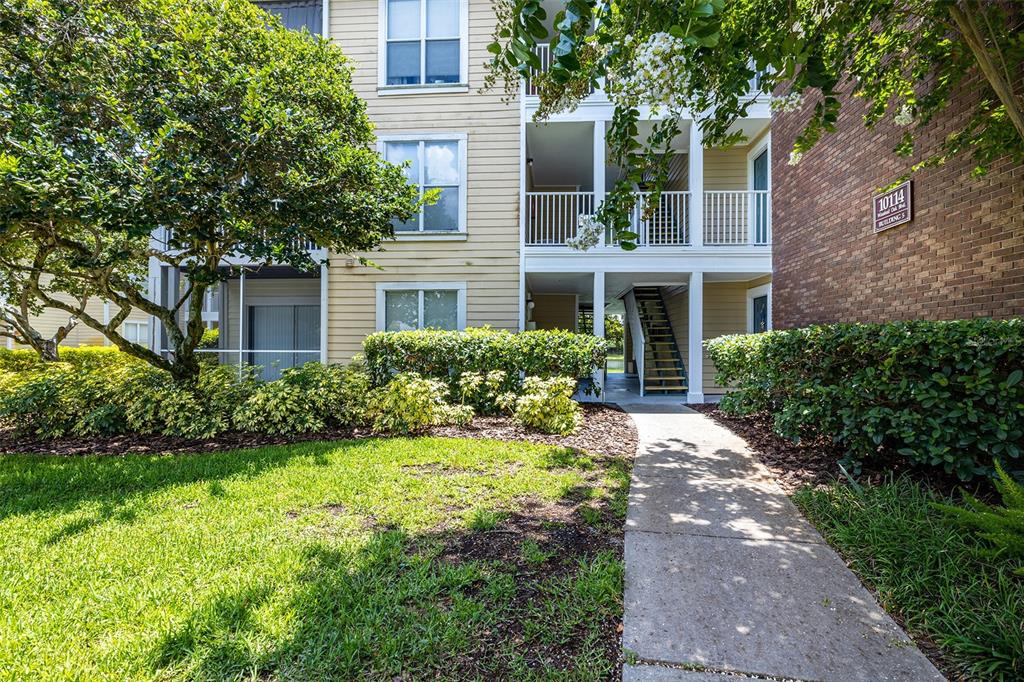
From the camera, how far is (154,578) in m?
2.41

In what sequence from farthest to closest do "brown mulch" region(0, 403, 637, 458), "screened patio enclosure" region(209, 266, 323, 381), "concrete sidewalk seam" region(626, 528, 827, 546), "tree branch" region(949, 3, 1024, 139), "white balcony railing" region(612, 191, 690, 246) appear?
1. "screened patio enclosure" region(209, 266, 323, 381)
2. "white balcony railing" region(612, 191, 690, 246)
3. "brown mulch" region(0, 403, 637, 458)
4. "tree branch" region(949, 3, 1024, 139)
5. "concrete sidewalk seam" region(626, 528, 827, 546)

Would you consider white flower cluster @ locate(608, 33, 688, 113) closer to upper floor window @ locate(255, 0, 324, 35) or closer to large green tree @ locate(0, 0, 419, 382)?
large green tree @ locate(0, 0, 419, 382)

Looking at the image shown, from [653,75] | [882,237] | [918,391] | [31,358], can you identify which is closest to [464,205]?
[653,75]

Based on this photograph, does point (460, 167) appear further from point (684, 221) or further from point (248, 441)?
point (248, 441)

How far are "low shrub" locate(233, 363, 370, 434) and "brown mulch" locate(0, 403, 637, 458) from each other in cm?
15

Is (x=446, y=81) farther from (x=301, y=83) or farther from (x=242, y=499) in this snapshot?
(x=242, y=499)

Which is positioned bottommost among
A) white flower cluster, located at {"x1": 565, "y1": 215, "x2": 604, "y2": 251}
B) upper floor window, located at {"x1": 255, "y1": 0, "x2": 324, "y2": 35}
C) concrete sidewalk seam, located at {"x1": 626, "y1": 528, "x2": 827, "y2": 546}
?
concrete sidewalk seam, located at {"x1": 626, "y1": 528, "x2": 827, "y2": 546}

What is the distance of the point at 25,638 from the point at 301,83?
253 inches

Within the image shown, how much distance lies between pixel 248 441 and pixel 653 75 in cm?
585

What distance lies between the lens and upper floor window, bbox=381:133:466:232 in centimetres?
892

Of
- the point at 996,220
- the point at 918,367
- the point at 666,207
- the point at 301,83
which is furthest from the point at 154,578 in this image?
the point at 666,207

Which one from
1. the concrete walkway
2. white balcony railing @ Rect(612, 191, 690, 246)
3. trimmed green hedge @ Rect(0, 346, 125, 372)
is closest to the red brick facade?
white balcony railing @ Rect(612, 191, 690, 246)

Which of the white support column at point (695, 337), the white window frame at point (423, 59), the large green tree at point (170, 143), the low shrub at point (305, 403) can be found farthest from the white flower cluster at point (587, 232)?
the white window frame at point (423, 59)

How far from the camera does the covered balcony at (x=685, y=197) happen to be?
8820mm
